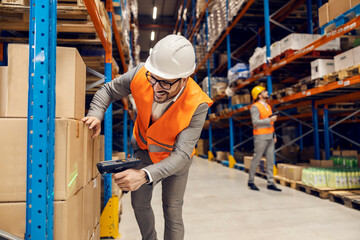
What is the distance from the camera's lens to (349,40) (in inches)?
211

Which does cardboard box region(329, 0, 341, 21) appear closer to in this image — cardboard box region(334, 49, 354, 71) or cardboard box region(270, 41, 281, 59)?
cardboard box region(334, 49, 354, 71)

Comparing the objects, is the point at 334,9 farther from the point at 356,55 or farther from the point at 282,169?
the point at 282,169

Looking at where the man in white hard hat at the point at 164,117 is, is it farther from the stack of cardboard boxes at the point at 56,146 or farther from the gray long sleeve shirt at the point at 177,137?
the stack of cardboard boxes at the point at 56,146

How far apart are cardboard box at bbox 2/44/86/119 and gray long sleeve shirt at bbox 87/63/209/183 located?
0.17m

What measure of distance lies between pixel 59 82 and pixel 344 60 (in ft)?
14.2

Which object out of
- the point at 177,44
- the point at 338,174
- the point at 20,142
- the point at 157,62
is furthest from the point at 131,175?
the point at 338,174

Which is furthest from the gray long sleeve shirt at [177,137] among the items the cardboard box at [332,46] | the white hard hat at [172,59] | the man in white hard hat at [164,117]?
the cardboard box at [332,46]

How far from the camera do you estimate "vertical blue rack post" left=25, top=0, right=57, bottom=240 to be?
1.33 m

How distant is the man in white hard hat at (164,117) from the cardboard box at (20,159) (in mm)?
274

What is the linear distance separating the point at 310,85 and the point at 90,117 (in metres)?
4.37

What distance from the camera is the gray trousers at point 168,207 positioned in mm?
2004

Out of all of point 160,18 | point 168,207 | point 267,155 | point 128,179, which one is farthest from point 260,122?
point 160,18

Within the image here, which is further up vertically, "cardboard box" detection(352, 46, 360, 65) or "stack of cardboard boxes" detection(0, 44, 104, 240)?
"cardboard box" detection(352, 46, 360, 65)

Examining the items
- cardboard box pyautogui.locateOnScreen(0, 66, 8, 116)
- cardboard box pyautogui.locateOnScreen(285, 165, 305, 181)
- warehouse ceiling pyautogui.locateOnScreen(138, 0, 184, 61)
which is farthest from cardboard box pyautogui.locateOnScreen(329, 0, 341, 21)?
warehouse ceiling pyautogui.locateOnScreen(138, 0, 184, 61)
